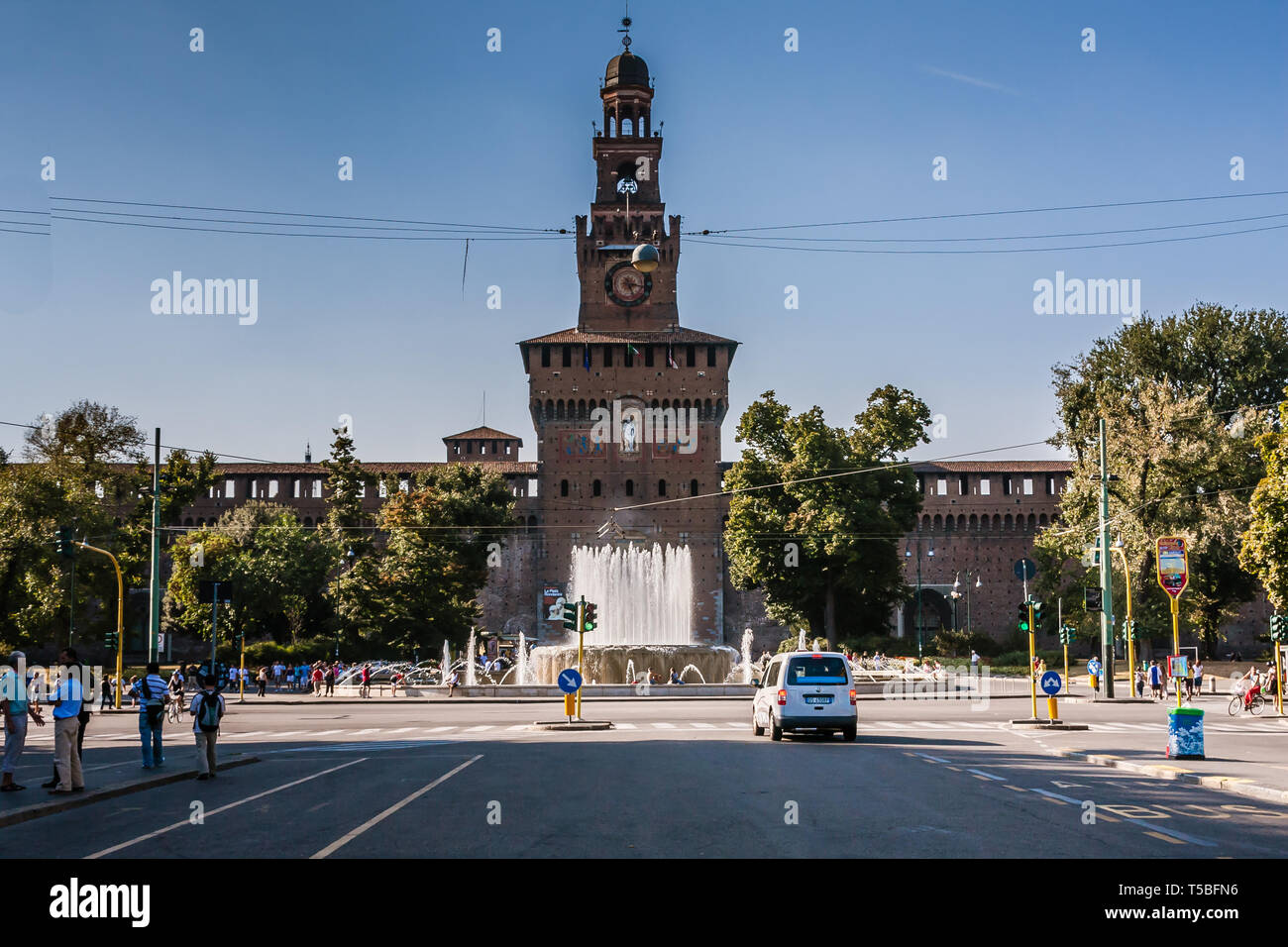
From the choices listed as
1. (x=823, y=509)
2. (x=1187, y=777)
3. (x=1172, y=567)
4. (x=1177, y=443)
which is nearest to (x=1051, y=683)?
(x=1187, y=777)

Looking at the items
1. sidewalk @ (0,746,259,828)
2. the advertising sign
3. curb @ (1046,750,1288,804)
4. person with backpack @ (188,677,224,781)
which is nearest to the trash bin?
curb @ (1046,750,1288,804)

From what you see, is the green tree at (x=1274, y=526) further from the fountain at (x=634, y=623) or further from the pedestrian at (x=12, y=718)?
the pedestrian at (x=12, y=718)

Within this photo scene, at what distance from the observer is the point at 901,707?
35531 millimetres

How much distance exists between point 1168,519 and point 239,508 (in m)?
55.7

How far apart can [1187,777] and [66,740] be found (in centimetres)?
1364

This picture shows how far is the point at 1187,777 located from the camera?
1536 centimetres

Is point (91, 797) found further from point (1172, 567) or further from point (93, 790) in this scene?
point (1172, 567)

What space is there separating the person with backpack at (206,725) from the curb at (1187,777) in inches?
486

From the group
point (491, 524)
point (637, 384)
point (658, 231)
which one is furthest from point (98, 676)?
point (658, 231)

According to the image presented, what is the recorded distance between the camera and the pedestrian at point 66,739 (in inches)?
564

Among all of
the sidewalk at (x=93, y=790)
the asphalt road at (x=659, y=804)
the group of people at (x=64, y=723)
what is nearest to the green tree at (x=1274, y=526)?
the asphalt road at (x=659, y=804)

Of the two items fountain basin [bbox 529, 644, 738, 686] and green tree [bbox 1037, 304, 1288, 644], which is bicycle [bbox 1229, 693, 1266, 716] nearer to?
green tree [bbox 1037, 304, 1288, 644]
